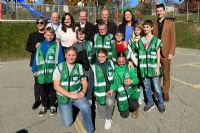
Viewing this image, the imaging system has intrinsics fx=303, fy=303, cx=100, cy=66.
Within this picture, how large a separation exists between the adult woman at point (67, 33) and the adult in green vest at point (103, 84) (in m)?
0.80

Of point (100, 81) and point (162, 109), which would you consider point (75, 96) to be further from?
point (162, 109)

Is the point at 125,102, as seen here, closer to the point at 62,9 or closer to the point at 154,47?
the point at 154,47

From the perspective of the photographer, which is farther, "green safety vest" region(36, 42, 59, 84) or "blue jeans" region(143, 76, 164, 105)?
"blue jeans" region(143, 76, 164, 105)

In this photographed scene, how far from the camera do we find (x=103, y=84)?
562cm

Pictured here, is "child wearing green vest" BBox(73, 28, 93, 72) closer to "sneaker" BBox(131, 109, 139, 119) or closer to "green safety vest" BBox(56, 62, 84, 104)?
"green safety vest" BBox(56, 62, 84, 104)

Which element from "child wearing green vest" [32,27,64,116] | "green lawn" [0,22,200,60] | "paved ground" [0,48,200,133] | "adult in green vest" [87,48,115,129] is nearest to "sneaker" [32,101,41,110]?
"paved ground" [0,48,200,133]

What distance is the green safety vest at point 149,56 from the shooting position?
19.5 ft

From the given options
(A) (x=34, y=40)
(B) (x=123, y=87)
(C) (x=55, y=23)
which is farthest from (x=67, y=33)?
(B) (x=123, y=87)

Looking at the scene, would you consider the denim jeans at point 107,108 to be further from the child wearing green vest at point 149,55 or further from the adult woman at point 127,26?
the adult woman at point 127,26

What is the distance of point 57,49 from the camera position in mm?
5789

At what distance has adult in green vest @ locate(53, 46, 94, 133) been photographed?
5.23 meters

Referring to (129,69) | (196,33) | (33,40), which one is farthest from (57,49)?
(196,33)

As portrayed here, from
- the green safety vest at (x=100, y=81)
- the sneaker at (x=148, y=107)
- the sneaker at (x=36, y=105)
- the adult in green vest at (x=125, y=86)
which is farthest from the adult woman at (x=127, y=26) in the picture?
the sneaker at (x=36, y=105)

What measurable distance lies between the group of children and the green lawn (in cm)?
904
